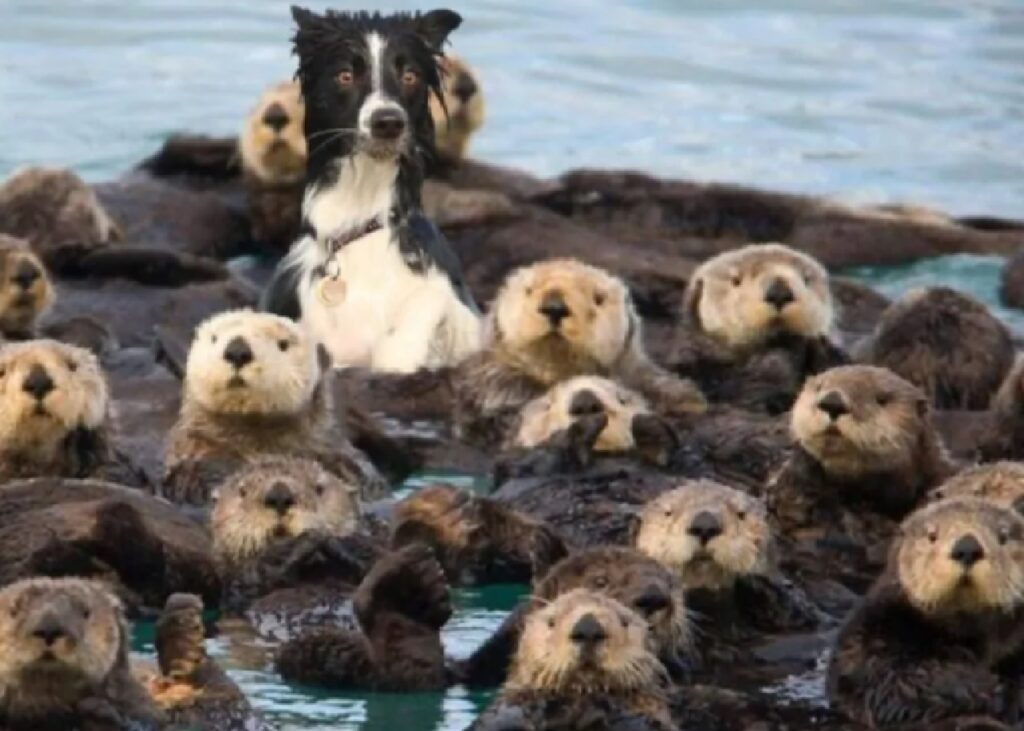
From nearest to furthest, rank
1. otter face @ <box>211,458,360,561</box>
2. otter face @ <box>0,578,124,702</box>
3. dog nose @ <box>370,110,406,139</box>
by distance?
otter face @ <box>0,578,124,702</box> → otter face @ <box>211,458,360,561</box> → dog nose @ <box>370,110,406,139</box>

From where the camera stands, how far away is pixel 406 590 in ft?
36.6

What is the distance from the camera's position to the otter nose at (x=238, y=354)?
13.7 m

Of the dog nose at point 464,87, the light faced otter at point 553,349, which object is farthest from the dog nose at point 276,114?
the light faced otter at point 553,349

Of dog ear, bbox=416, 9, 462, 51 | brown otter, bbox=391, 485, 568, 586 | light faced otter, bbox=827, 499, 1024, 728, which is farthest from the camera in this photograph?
dog ear, bbox=416, 9, 462, 51

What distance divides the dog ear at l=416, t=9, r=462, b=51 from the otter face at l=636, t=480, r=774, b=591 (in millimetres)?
4633

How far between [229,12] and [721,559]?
18.0 meters

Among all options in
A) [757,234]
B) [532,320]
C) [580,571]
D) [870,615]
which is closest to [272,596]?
[580,571]

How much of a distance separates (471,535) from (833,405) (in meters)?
1.22

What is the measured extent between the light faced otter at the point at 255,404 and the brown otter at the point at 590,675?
123 inches

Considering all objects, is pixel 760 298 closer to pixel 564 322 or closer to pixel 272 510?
pixel 564 322

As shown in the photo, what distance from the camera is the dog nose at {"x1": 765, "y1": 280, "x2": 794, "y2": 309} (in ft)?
49.9

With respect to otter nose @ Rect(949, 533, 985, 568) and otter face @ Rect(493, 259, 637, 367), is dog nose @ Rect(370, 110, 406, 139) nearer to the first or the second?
otter face @ Rect(493, 259, 637, 367)

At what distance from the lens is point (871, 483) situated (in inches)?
514

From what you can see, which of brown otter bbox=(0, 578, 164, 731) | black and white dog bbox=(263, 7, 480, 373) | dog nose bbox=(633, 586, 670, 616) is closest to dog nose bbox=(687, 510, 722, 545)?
dog nose bbox=(633, 586, 670, 616)
